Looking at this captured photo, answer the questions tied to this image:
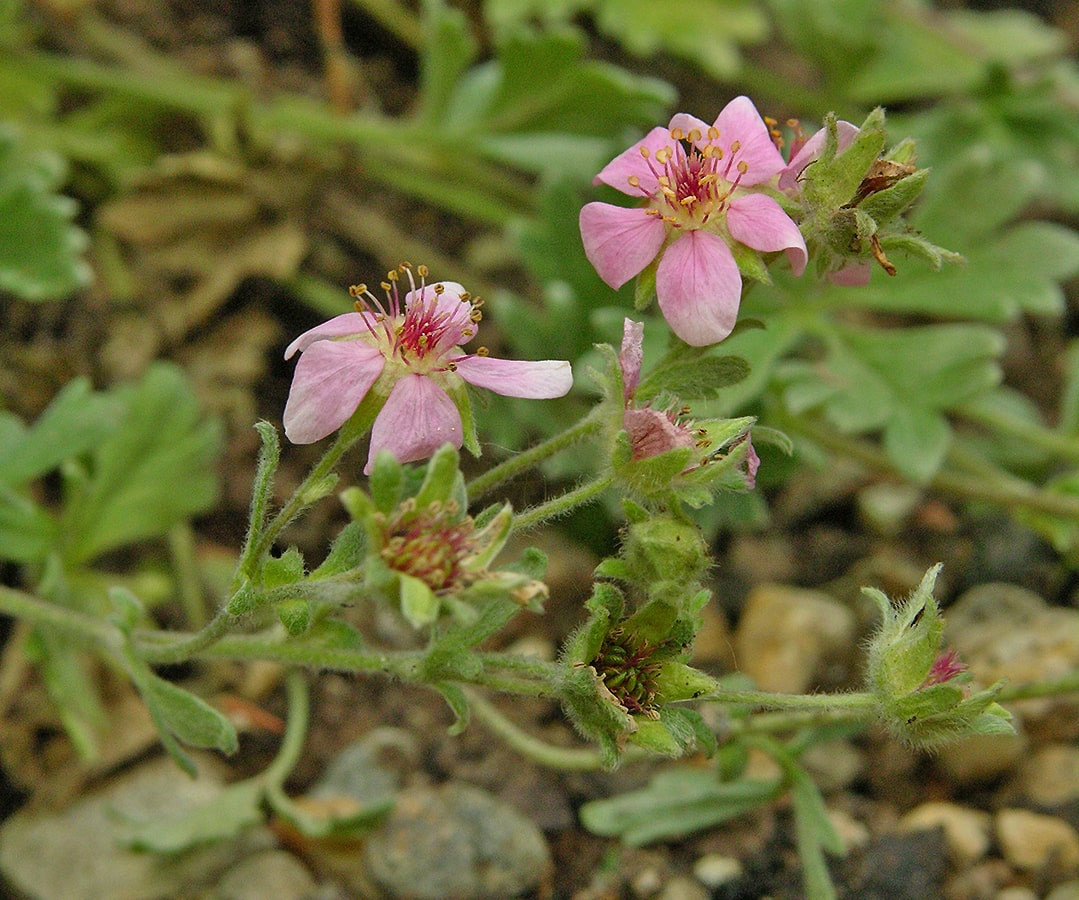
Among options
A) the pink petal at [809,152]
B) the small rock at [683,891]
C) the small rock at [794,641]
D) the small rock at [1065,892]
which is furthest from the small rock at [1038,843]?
the pink petal at [809,152]

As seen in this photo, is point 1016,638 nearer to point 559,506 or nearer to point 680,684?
point 680,684

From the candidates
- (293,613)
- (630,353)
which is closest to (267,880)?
(293,613)

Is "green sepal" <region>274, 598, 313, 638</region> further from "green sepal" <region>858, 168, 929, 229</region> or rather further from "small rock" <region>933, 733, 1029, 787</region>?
"small rock" <region>933, 733, 1029, 787</region>

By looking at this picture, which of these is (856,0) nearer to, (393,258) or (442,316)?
(393,258)

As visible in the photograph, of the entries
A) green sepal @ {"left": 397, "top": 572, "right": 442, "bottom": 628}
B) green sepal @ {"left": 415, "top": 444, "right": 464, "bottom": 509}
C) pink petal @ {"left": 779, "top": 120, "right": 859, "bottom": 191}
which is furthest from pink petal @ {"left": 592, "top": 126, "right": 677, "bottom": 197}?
green sepal @ {"left": 397, "top": 572, "right": 442, "bottom": 628}

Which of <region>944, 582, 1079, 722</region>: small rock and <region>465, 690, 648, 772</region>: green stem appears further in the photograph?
<region>944, 582, 1079, 722</region>: small rock

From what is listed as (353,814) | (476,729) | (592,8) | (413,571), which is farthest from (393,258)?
(413,571)
